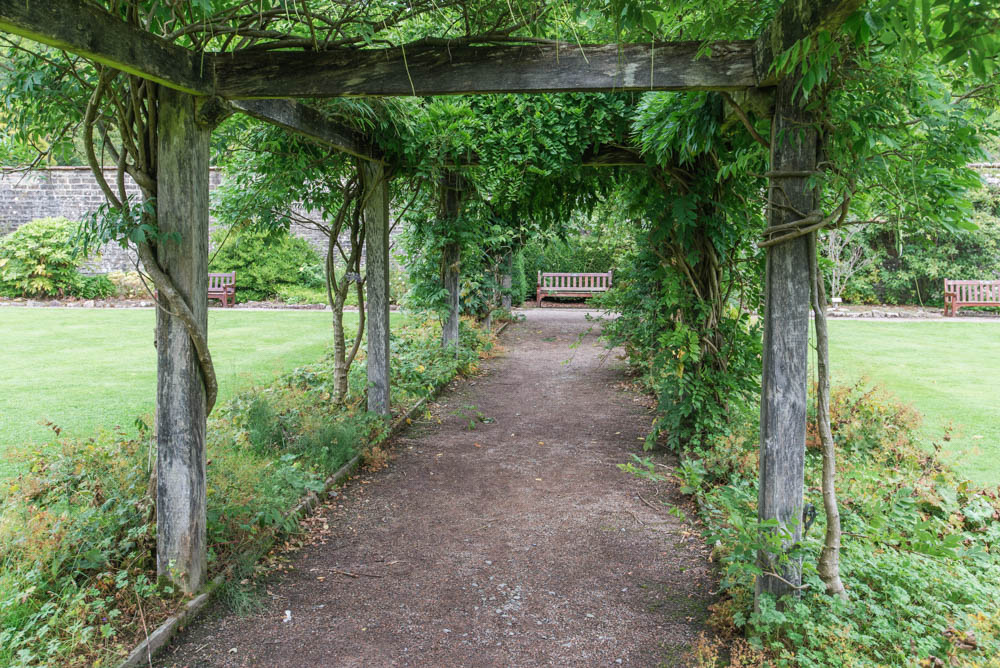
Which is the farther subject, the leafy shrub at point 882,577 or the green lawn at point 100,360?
the green lawn at point 100,360

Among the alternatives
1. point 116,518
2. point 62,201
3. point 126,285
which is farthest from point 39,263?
point 116,518

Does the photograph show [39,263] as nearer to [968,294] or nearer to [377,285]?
[377,285]

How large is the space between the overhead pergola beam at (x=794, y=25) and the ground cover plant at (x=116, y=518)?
3310mm

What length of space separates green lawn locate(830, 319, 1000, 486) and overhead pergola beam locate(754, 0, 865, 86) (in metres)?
3.42

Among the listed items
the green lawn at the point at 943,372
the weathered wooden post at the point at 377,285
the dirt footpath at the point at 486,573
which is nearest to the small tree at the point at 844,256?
the green lawn at the point at 943,372

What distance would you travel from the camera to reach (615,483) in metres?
5.03

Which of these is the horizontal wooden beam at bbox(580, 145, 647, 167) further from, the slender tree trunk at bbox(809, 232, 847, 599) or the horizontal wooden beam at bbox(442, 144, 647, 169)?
the slender tree trunk at bbox(809, 232, 847, 599)

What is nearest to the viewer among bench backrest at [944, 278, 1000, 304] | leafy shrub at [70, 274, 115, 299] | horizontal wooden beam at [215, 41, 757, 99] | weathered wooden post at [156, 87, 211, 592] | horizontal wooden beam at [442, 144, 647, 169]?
horizontal wooden beam at [215, 41, 757, 99]

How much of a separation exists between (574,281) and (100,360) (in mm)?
13333

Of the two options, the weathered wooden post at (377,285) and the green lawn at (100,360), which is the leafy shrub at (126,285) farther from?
the weathered wooden post at (377,285)

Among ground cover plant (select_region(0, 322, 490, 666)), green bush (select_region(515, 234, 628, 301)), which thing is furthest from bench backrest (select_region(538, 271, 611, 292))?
ground cover plant (select_region(0, 322, 490, 666))

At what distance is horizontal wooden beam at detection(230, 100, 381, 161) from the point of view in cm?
367

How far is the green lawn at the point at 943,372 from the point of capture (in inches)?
211

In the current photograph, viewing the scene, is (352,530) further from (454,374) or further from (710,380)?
(454,374)
